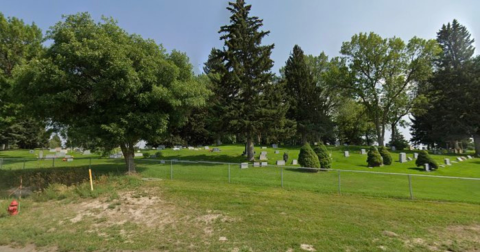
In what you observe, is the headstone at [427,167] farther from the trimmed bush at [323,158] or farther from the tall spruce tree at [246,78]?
the tall spruce tree at [246,78]

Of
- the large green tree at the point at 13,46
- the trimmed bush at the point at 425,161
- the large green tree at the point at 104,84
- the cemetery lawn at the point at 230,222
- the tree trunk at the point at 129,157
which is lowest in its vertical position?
the cemetery lawn at the point at 230,222

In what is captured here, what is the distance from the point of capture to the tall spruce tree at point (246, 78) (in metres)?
23.5

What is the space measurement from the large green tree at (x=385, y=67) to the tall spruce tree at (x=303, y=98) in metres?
7.03

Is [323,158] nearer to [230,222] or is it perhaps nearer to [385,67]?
[230,222]

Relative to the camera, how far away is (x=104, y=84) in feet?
35.7

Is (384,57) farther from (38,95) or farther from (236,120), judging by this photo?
(38,95)

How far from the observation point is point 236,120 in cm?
2261

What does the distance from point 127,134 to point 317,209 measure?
9.21m

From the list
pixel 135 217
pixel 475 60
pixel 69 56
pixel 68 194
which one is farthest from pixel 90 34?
pixel 475 60

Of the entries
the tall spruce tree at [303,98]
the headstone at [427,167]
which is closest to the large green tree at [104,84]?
the headstone at [427,167]

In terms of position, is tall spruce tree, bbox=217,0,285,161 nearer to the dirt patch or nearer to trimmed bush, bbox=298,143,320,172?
trimmed bush, bbox=298,143,320,172

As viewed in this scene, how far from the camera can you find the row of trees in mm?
11281

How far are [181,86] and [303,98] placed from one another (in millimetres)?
32531

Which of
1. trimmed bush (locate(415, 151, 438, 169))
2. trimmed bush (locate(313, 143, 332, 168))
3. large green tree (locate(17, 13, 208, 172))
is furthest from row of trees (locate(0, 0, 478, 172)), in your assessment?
trimmed bush (locate(415, 151, 438, 169))
